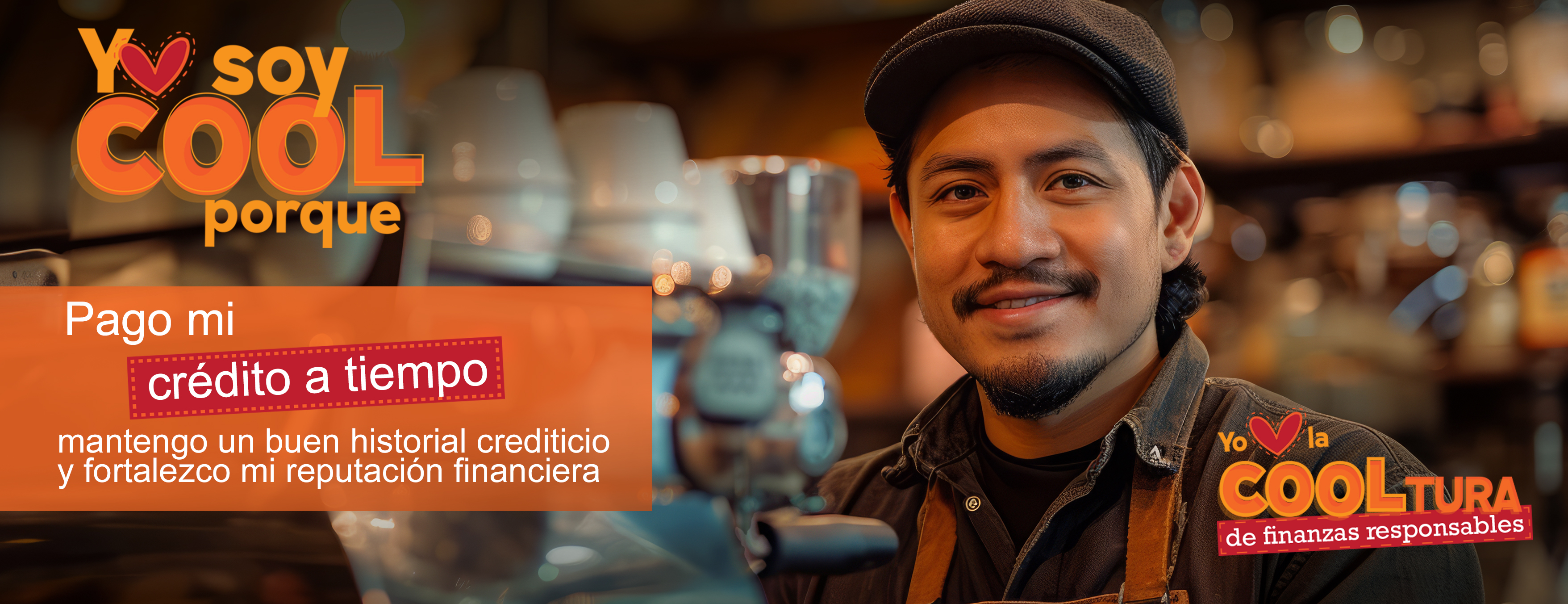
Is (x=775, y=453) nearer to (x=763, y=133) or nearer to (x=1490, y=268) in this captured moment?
(x=763, y=133)

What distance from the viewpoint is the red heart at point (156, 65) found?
3.10ft

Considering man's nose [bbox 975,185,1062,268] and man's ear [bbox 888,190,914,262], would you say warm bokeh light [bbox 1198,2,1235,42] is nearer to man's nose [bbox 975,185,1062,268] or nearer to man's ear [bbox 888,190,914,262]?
man's ear [bbox 888,190,914,262]

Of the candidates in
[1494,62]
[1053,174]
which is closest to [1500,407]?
[1494,62]

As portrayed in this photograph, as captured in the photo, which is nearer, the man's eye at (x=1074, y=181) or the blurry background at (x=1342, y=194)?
the man's eye at (x=1074, y=181)

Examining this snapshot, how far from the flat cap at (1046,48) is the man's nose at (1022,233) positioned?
103 mm

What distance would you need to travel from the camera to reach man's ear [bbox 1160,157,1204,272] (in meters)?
0.82

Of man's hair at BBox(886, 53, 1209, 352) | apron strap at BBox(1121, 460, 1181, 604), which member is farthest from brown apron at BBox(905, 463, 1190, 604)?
man's hair at BBox(886, 53, 1209, 352)

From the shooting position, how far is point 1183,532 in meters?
0.74

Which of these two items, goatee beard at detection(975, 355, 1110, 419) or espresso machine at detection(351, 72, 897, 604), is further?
espresso machine at detection(351, 72, 897, 604)

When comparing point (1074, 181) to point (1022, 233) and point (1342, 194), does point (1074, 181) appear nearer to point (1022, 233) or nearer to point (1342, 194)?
point (1022, 233)

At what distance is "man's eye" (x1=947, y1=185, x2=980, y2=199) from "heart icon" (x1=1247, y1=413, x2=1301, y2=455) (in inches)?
10.4

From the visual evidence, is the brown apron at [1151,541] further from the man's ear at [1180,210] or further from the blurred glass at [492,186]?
the blurred glass at [492,186]

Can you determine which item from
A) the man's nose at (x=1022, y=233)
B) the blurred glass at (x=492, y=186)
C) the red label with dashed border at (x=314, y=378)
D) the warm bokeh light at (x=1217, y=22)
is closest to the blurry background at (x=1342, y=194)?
the warm bokeh light at (x=1217, y=22)

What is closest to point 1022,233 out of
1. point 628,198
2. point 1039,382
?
point 1039,382
